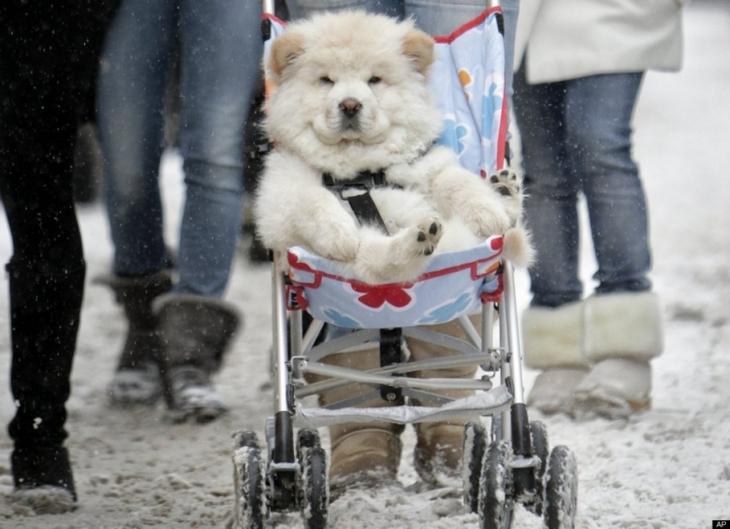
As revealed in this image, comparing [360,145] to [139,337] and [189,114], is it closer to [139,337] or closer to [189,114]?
[189,114]

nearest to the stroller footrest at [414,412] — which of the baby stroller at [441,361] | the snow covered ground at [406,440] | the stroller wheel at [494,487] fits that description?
the baby stroller at [441,361]

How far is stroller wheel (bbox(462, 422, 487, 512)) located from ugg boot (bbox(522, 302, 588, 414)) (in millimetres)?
1167

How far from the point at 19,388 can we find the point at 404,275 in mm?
1248

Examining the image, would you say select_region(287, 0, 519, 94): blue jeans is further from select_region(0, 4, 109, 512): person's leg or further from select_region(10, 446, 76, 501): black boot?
select_region(10, 446, 76, 501): black boot

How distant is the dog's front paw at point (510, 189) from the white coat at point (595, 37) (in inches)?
41.3

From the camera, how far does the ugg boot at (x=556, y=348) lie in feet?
15.2

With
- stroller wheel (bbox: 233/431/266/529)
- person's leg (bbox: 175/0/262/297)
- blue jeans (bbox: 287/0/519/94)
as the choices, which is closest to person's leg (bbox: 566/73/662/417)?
blue jeans (bbox: 287/0/519/94)

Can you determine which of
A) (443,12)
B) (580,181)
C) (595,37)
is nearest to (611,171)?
(580,181)

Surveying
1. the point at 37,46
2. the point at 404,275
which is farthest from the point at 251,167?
the point at 404,275

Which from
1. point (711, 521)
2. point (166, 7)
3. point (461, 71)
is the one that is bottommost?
point (711, 521)

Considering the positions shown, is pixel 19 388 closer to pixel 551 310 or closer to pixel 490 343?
pixel 490 343

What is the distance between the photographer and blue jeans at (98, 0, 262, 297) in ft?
14.3

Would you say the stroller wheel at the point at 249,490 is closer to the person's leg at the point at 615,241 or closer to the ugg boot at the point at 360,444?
the ugg boot at the point at 360,444

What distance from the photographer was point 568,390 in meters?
4.60
